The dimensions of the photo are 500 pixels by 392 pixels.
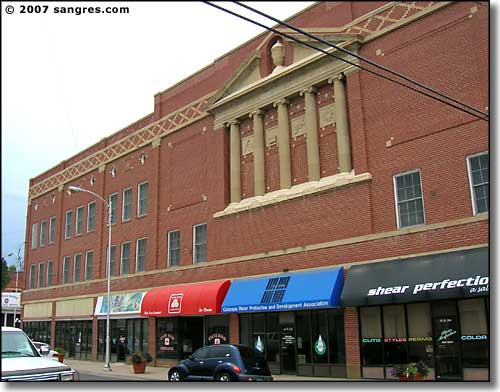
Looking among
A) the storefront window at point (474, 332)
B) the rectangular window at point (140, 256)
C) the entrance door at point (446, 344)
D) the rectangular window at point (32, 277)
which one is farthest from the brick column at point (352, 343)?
the rectangular window at point (32, 277)

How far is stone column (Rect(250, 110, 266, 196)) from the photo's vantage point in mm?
26375

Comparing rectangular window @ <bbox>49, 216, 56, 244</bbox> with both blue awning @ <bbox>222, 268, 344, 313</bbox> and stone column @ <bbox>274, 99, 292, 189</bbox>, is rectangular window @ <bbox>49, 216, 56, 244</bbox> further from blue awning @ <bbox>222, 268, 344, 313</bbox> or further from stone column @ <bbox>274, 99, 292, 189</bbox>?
stone column @ <bbox>274, 99, 292, 189</bbox>

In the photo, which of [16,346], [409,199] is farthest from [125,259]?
[16,346]

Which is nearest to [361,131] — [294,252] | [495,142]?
[294,252]

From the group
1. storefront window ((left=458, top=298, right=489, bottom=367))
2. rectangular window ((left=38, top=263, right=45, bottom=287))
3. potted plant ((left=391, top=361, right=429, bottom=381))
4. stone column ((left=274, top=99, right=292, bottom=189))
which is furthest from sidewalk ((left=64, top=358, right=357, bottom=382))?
rectangular window ((left=38, top=263, right=45, bottom=287))

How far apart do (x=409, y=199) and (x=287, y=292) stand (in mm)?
6260

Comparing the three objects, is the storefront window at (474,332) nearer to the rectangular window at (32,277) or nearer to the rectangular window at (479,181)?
the rectangular window at (479,181)

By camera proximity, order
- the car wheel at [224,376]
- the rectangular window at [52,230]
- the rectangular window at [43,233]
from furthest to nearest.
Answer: the rectangular window at [43,233], the rectangular window at [52,230], the car wheel at [224,376]

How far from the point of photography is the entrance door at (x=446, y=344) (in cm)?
1802

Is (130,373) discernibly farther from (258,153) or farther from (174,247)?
(258,153)

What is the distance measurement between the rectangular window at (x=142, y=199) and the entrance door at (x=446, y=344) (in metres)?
20.7

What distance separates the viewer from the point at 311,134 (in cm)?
2422

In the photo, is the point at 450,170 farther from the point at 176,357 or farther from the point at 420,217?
the point at 176,357

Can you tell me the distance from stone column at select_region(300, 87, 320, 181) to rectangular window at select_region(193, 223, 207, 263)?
26.5 feet
